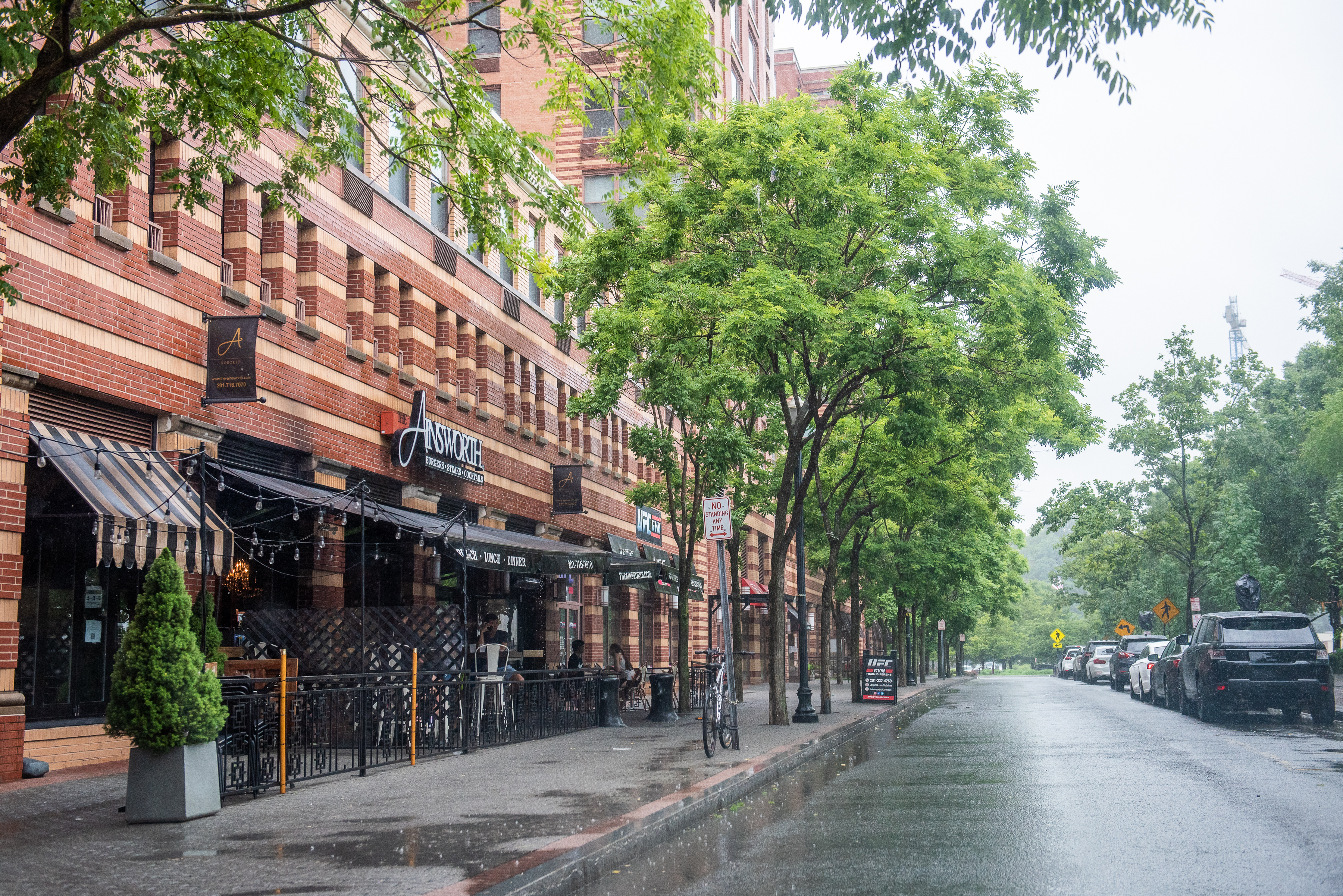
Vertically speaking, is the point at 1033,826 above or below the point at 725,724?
below

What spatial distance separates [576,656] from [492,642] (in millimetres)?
3642

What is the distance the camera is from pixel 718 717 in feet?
51.6

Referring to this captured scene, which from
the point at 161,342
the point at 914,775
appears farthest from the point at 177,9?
the point at 914,775

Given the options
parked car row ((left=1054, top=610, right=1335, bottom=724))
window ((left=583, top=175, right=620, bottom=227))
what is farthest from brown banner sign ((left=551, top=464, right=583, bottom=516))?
parked car row ((left=1054, top=610, right=1335, bottom=724))

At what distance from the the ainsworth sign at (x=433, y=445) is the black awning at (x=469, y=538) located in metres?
0.93

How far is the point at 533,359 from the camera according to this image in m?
29.6

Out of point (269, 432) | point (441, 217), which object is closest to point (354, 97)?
point (269, 432)

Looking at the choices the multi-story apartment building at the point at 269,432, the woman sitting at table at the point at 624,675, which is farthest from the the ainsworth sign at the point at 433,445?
the woman sitting at table at the point at 624,675

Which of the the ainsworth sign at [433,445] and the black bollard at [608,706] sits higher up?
the the ainsworth sign at [433,445]

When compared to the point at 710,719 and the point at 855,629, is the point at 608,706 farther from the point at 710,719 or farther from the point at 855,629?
the point at 855,629

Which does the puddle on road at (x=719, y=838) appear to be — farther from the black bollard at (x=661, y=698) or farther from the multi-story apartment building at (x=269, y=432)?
the black bollard at (x=661, y=698)

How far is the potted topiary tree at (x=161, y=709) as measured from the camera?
31.9 feet

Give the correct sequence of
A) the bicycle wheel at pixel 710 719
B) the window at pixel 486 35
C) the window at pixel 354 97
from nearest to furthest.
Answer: the bicycle wheel at pixel 710 719 < the window at pixel 354 97 < the window at pixel 486 35

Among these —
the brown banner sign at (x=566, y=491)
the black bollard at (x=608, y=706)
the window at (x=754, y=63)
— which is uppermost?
the window at (x=754, y=63)
